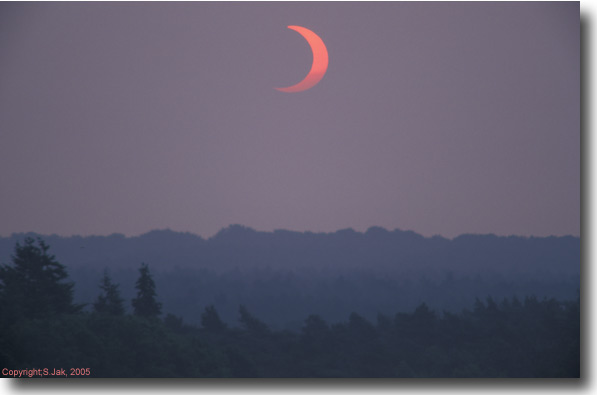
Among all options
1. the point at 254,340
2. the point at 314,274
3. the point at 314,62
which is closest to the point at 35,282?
the point at 254,340

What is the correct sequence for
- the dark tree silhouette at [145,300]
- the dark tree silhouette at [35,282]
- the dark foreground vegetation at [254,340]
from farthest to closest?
the dark tree silhouette at [145,300], the dark tree silhouette at [35,282], the dark foreground vegetation at [254,340]

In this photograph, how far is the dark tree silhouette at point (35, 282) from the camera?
45.4 ft

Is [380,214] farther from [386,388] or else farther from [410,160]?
[386,388]

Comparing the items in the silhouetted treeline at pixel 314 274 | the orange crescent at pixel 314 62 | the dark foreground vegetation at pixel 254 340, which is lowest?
the dark foreground vegetation at pixel 254 340

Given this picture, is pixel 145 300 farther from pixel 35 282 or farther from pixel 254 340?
pixel 35 282

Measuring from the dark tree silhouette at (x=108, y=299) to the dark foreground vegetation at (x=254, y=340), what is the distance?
0.23 feet

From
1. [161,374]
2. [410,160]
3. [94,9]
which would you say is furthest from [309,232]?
[94,9]

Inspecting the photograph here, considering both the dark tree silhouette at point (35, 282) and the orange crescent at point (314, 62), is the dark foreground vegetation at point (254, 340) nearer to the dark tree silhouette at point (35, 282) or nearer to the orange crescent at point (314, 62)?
the dark tree silhouette at point (35, 282)

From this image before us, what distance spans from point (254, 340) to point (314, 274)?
→ 13130 mm

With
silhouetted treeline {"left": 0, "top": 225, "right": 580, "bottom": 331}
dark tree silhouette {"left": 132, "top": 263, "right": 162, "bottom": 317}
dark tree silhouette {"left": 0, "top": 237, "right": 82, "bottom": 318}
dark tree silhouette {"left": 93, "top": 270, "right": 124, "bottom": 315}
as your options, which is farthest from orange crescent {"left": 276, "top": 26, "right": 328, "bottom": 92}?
dark tree silhouette {"left": 132, "top": 263, "right": 162, "bottom": 317}

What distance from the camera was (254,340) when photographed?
59.4 feet

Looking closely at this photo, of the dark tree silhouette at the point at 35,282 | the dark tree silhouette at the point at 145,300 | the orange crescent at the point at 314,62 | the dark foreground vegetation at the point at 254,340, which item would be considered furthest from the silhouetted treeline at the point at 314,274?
the orange crescent at the point at 314,62

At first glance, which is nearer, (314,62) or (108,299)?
(314,62)

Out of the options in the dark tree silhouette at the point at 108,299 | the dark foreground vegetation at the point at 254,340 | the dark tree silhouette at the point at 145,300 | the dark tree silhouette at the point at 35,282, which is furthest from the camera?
the dark tree silhouette at the point at 145,300
